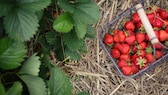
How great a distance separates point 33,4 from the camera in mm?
981

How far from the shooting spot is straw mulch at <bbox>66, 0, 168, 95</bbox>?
5.48 feet

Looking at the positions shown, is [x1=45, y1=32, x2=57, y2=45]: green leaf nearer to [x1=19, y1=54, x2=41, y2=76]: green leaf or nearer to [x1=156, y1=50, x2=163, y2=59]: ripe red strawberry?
[x1=19, y1=54, x2=41, y2=76]: green leaf

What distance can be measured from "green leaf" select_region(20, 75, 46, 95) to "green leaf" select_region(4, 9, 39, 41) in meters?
0.12

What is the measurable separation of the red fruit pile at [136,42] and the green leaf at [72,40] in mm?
484

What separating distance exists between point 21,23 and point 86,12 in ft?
0.78

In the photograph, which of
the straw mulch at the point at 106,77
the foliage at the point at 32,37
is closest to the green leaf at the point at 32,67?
the foliage at the point at 32,37

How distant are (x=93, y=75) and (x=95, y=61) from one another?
78 mm

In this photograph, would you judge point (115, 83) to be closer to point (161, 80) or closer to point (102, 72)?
point (102, 72)

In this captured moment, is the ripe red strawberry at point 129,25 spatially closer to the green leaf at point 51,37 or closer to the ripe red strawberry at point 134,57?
the ripe red strawberry at point 134,57

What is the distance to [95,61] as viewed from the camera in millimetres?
1716

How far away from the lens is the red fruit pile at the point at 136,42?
167 cm

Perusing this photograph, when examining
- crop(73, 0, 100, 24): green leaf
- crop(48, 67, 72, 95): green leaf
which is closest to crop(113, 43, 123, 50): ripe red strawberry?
crop(73, 0, 100, 24): green leaf

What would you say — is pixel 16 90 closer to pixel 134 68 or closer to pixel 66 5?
pixel 66 5

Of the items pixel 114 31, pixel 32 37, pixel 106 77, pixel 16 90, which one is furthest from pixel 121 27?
pixel 16 90
